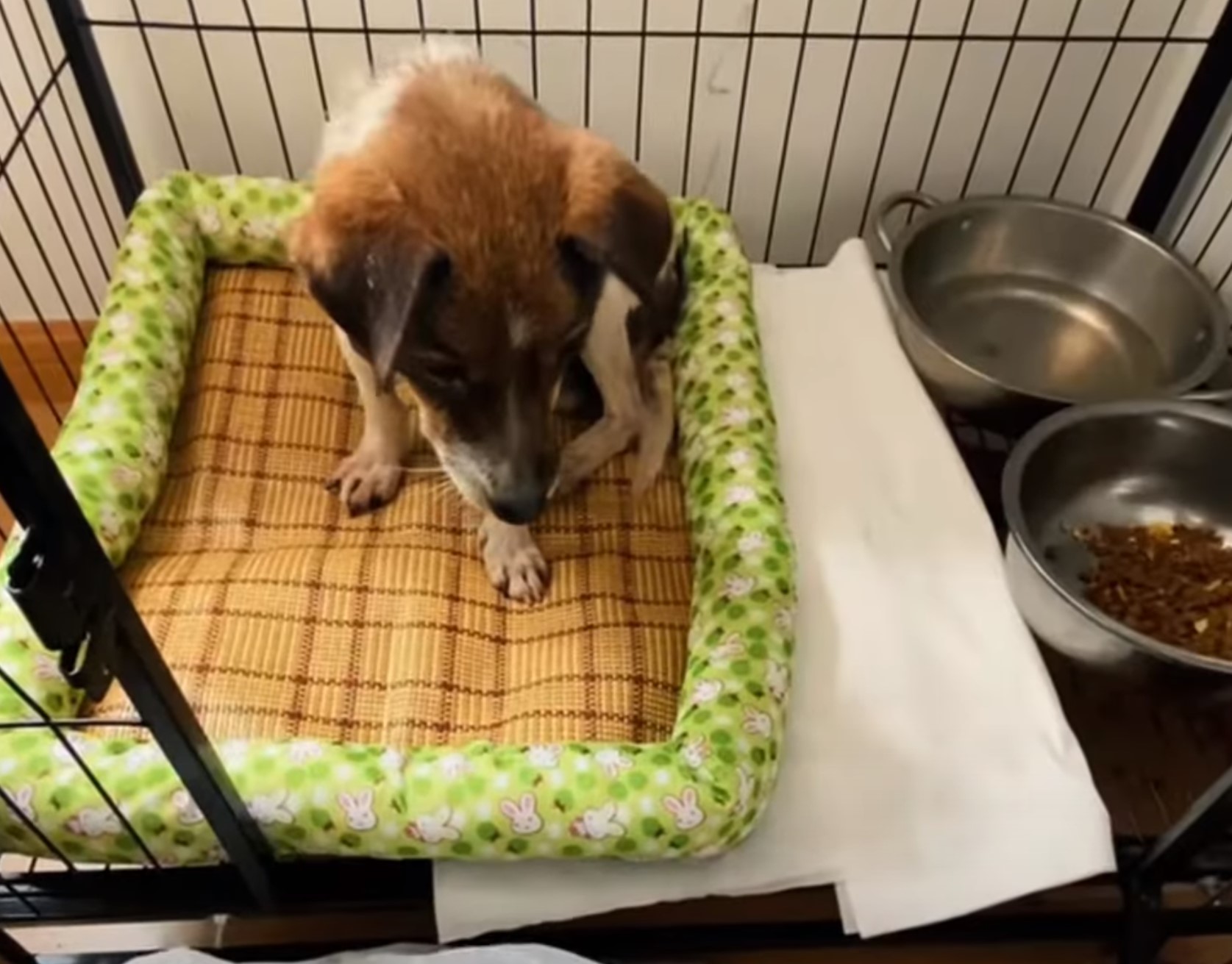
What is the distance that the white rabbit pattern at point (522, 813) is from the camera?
1.21 m

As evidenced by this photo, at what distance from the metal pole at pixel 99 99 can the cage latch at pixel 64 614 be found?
114 cm

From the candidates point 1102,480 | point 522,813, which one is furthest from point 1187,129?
point 522,813

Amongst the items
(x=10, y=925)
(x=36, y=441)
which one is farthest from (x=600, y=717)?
(x=36, y=441)

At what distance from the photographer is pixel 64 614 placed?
31.9 inches

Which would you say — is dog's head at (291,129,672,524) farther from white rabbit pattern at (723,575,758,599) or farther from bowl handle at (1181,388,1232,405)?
bowl handle at (1181,388,1232,405)

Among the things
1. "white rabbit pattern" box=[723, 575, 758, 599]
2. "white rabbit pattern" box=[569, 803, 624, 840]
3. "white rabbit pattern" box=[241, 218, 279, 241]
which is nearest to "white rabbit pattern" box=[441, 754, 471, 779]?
"white rabbit pattern" box=[569, 803, 624, 840]

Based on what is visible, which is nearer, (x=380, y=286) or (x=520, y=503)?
(x=380, y=286)

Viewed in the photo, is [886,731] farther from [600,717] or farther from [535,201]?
[535,201]

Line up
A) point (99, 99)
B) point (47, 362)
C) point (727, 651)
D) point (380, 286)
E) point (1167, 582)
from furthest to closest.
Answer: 1. point (47, 362)
2. point (99, 99)
3. point (1167, 582)
4. point (727, 651)
5. point (380, 286)

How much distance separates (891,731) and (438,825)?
51 centimetres

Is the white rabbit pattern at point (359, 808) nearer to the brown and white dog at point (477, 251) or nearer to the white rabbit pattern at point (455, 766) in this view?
the white rabbit pattern at point (455, 766)

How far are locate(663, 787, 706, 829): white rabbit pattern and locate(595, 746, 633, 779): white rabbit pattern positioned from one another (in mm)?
56

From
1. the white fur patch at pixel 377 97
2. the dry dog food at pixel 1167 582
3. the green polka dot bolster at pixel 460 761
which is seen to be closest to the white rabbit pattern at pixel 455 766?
the green polka dot bolster at pixel 460 761

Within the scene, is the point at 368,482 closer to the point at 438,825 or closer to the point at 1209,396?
the point at 438,825
